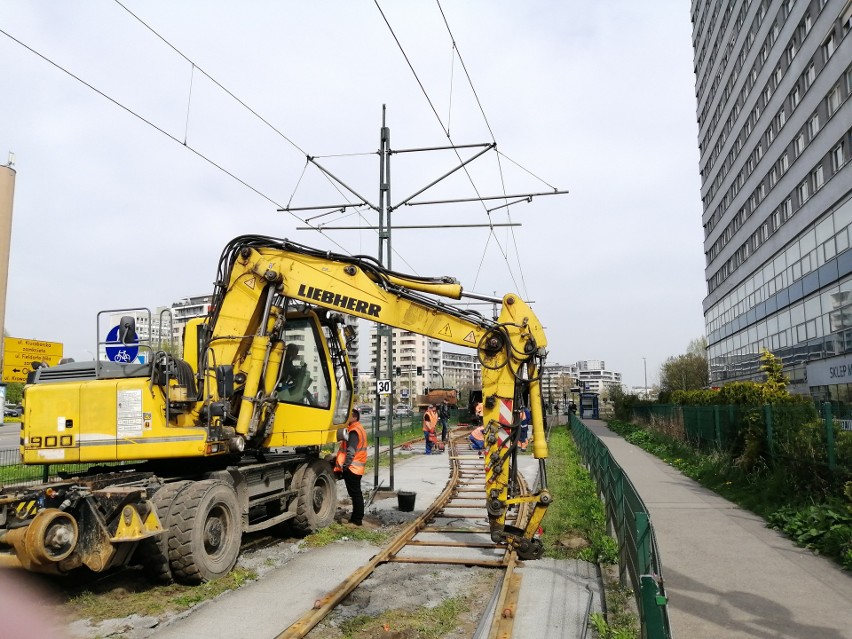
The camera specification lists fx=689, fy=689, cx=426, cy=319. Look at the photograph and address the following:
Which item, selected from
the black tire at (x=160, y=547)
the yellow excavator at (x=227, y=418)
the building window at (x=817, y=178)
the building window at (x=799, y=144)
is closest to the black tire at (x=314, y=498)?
the yellow excavator at (x=227, y=418)

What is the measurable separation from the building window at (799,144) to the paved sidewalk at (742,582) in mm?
26003

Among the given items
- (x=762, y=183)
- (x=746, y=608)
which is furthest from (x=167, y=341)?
(x=762, y=183)

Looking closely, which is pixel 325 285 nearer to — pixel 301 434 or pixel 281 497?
pixel 301 434

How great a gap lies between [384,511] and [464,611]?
18.7ft

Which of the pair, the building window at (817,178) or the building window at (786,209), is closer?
the building window at (817,178)

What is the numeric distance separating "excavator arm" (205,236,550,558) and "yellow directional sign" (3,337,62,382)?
45.1 ft

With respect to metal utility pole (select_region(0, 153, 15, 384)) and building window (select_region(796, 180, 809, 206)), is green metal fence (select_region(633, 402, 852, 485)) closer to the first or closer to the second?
metal utility pole (select_region(0, 153, 15, 384))

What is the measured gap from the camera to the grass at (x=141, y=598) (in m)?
6.46

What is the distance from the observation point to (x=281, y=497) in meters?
9.55

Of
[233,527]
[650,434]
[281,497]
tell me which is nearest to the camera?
[233,527]

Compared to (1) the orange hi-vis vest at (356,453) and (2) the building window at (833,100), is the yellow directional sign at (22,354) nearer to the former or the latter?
(1) the orange hi-vis vest at (356,453)

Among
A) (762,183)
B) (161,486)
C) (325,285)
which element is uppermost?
(762,183)

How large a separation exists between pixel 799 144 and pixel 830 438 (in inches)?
1071

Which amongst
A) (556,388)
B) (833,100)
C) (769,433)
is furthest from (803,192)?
(556,388)
